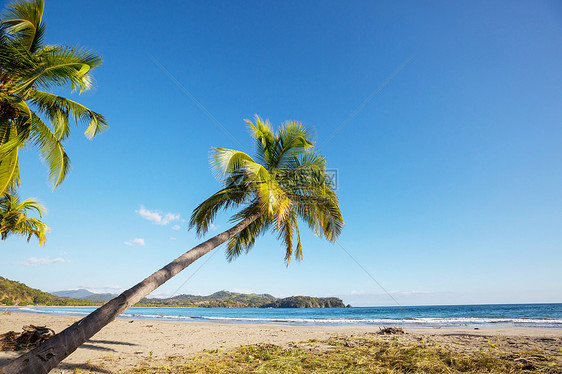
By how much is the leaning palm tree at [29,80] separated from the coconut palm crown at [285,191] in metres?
4.59

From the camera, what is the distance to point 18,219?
16766mm

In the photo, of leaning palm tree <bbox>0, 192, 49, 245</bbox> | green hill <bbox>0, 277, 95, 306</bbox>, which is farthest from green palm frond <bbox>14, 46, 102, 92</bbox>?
green hill <bbox>0, 277, 95, 306</bbox>

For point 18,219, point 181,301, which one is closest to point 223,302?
point 181,301

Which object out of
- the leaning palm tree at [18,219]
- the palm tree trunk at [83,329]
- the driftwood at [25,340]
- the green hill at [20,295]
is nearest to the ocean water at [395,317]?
the green hill at [20,295]

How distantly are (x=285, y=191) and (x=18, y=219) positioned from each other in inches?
752

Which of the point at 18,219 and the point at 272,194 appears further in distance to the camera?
the point at 18,219

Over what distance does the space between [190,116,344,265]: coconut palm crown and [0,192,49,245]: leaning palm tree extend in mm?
15300

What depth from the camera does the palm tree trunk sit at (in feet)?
10.4

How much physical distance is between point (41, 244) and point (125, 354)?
1639 cm

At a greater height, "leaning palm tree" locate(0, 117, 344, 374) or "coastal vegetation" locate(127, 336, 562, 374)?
"leaning palm tree" locate(0, 117, 344, 374)

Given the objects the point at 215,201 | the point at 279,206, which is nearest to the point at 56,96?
the point at 215,201

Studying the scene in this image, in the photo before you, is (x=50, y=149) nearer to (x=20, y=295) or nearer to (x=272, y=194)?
(x=272, y=194)

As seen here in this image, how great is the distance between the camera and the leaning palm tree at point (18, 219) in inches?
637

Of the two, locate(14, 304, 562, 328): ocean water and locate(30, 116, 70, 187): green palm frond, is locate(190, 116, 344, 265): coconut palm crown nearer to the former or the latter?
locate(30, 116, 70, 187): green palm frond
